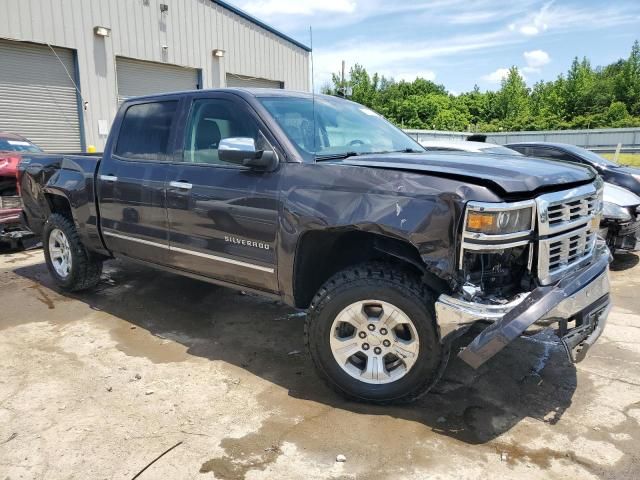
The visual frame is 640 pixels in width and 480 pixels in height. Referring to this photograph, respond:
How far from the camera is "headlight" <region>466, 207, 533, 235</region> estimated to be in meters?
2.68

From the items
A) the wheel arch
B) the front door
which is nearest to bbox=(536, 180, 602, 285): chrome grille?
the wheel arch

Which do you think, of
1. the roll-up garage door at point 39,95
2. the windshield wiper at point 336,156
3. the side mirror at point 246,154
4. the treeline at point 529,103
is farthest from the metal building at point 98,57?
the treeline at point 529,103

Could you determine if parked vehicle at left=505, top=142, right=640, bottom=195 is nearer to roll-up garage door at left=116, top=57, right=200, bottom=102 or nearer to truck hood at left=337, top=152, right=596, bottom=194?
truck hood at left=337, top=152, right=596, bottom=194

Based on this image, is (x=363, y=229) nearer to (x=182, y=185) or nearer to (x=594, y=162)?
(x=182, y=185)

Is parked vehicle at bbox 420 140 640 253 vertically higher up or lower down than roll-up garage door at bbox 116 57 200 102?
lower down

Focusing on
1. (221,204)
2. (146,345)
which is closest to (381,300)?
(221,204)

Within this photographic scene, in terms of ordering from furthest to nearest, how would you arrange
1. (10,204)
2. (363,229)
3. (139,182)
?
(10,204) → (139,182) → (363,229)

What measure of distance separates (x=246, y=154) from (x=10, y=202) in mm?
5438

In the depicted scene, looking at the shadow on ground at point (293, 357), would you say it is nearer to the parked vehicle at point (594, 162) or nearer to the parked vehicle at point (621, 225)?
the parked vehicle at point (621, 225)

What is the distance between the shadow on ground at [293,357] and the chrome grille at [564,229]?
943 mm

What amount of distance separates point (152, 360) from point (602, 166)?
7.73 meters

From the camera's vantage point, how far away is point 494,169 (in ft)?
9.64

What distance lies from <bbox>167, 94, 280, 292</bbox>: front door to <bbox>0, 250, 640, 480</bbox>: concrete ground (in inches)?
29.1

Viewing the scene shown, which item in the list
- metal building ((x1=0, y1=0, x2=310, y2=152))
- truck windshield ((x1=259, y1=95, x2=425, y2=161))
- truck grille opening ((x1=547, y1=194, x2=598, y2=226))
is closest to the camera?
truck grille opening ((x1=547, y1=194, x2=598, y2=226))
